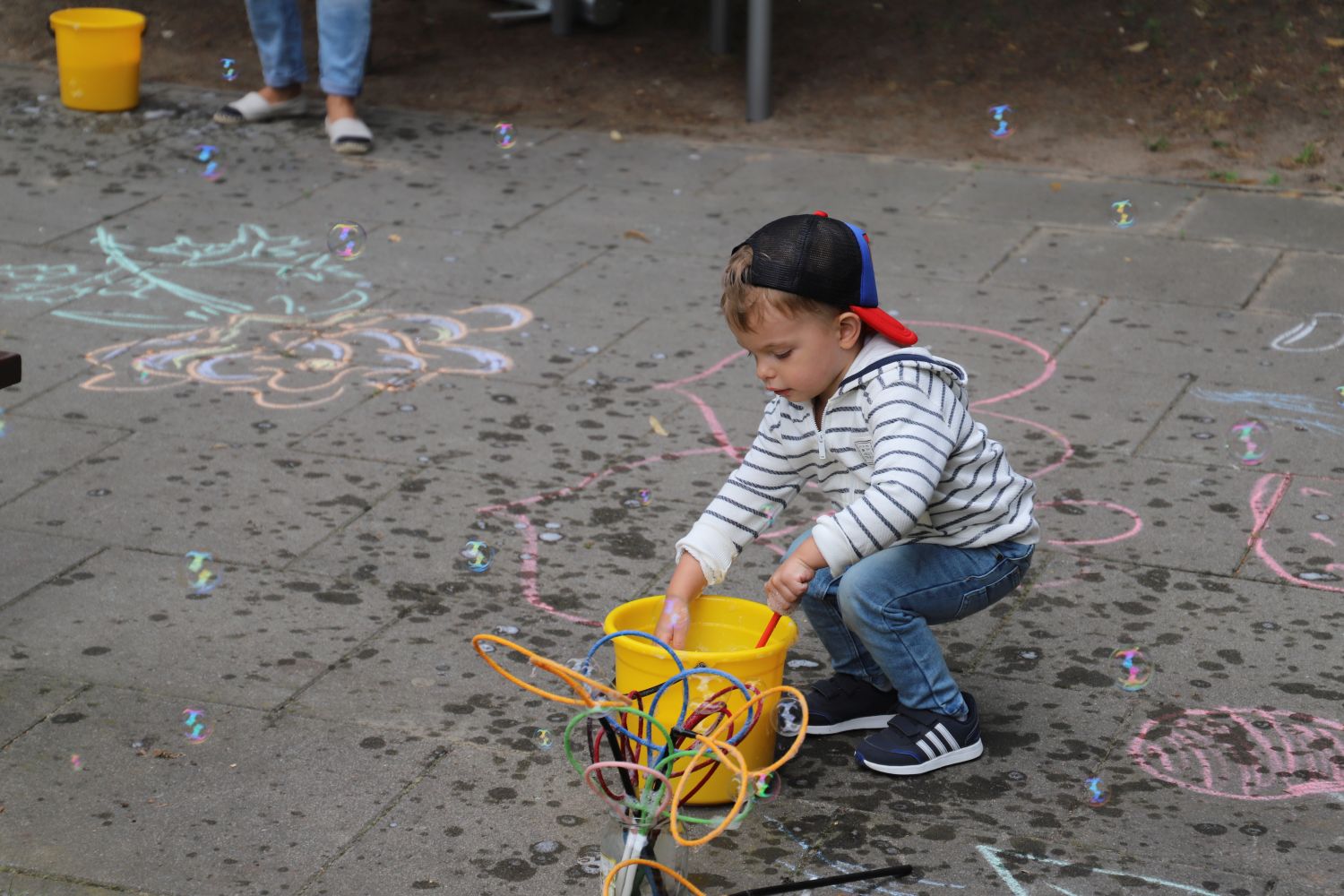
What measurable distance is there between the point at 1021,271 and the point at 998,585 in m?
3.09

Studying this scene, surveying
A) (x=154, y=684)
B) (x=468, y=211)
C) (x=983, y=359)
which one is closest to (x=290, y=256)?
(x=468, y=211)

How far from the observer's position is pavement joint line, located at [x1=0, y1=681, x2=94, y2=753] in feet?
10.1

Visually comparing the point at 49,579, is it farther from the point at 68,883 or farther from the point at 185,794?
the point at 68,883

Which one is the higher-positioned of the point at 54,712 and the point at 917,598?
the point at 917,598

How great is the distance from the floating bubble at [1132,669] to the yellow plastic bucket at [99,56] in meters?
6.13

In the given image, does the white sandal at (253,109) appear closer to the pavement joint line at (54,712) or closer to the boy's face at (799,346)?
the pavement joint line at (54,712)

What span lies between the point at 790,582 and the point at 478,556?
4.26ft

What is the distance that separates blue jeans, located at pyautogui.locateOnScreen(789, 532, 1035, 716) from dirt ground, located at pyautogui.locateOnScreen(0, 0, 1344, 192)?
454 cm

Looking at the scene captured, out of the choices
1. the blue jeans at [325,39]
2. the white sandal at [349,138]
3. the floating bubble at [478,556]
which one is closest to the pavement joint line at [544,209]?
the white sandal at [349,138]

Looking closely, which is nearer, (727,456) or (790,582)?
(790,582)

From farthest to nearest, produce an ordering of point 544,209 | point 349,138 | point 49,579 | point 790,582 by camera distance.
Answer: point 349,138 → point 544,209 → point 49,579 → point 790,582

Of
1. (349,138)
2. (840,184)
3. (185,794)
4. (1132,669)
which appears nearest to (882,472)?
(1132,669)

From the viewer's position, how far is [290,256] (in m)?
6.16

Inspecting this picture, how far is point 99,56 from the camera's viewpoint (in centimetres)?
786
